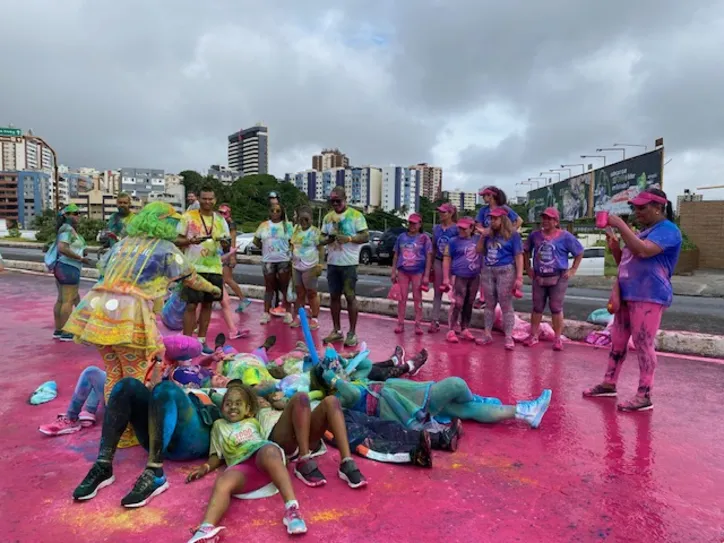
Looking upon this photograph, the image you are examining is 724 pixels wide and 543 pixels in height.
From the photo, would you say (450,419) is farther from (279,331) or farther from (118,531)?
(279,331)

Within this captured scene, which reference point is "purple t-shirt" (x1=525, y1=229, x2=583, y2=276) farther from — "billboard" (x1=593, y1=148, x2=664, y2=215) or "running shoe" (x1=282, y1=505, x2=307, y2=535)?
"billboard" (x1=593, y1=148, x2=664, y2=215)

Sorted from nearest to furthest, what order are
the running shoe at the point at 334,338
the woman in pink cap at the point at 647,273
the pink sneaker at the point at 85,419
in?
the pink sneaker at the point at 85,419 < the woman in pink cap at the point at 647,273 < the running shoe at the point at 334,338

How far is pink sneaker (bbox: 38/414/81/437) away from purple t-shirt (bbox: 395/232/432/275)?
14.9 feet

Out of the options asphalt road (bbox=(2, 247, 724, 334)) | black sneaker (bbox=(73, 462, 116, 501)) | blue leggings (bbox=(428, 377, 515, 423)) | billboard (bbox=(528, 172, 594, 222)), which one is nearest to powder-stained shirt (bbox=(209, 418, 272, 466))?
black sneaker (bbox=(73, 462, 116, 501))

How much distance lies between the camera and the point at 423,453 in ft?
10.4

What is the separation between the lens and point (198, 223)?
601cm

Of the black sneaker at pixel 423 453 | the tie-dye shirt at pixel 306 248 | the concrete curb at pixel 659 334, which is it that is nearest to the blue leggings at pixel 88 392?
the black sneaker at pixel 423 453

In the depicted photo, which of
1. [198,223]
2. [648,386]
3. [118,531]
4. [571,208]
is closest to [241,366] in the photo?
[118,531]

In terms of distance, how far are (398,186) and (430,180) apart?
2016cm

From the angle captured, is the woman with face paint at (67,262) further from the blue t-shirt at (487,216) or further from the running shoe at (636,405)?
the running shoe at (636,405)

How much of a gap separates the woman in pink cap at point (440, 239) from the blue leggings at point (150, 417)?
4.69 metres

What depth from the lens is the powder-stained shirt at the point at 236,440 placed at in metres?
2.88

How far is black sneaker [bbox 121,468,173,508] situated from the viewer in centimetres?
272

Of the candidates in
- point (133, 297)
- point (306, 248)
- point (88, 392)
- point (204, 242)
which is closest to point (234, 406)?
point (133, 297)
